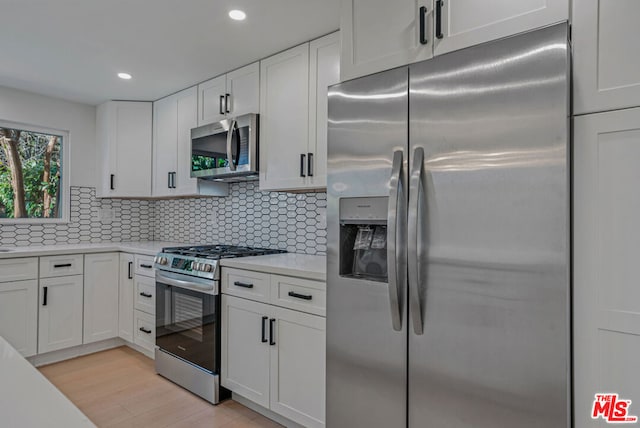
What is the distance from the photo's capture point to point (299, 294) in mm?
2078

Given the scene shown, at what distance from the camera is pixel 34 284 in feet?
10.2

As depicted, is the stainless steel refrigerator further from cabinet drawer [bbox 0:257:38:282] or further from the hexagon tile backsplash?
cabinet drawer [bbox 0:257:38:282]

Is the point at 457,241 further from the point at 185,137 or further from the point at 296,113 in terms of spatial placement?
the point at 185,137

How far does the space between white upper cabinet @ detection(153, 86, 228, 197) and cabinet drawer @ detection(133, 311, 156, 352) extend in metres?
1.10

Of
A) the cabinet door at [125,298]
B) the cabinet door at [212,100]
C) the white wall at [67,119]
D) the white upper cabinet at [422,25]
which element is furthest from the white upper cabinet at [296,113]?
the white wall at [67,119]

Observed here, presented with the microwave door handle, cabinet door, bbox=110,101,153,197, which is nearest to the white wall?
cabinet door, bbox=110,101,153,197

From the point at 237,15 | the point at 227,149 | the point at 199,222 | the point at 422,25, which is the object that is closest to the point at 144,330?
the point at 199,222

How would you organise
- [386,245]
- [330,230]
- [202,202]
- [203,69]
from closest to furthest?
[386,245] → [330,230] → [203,69] → [202,202]

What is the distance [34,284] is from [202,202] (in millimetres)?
1504

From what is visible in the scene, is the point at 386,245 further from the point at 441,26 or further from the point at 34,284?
the point at 34,284

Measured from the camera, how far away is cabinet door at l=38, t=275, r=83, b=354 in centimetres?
315

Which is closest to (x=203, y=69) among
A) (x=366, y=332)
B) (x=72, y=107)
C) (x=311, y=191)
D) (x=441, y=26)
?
(x=311, y=191)

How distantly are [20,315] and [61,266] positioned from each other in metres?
0.45

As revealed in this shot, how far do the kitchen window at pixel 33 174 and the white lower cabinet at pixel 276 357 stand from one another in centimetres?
245
